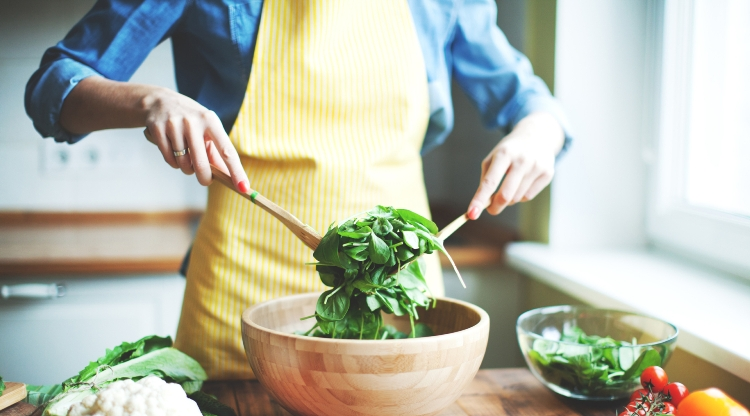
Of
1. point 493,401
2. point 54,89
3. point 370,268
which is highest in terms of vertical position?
point 54,89

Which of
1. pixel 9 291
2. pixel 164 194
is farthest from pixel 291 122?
pixel 164 194

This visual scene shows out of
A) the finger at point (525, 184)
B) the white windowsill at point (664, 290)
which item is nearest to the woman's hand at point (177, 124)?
the finger at point (525, 184)

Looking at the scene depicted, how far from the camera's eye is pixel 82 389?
0.72 m

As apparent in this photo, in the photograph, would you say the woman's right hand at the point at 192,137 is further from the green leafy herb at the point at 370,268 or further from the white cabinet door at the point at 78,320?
the white cabinet door at the point at 78,320

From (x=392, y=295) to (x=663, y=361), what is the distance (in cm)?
38

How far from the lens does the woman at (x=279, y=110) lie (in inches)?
38.0

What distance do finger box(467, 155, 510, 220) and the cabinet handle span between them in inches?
46.4

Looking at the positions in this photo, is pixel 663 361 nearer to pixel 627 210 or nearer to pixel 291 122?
pixel 291 122

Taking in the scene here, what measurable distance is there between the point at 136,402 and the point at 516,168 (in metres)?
0.60

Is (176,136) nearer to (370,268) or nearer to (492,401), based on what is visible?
(370,268)

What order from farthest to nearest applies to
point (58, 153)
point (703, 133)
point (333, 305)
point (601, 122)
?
point (58, 153), point (601, 122), point (703, 133), point (333, 305)

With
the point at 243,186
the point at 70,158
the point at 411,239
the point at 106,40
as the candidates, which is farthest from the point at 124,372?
the point at 70,158

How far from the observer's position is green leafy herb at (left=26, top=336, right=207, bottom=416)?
2.34ft

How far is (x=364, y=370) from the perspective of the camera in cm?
66
